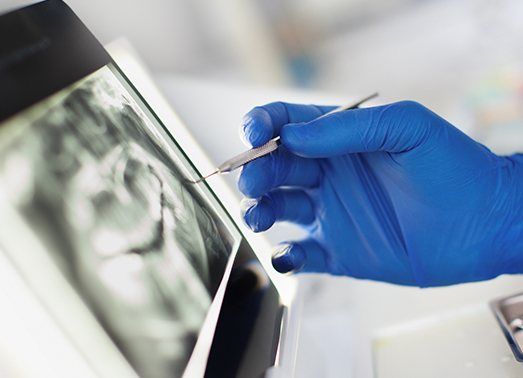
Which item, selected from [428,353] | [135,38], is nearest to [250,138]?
[135,38]

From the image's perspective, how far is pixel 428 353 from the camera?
1.08 m

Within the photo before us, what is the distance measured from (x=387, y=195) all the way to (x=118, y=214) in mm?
624

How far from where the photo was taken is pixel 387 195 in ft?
3.50

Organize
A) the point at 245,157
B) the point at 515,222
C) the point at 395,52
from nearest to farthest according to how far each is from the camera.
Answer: the point at 245,157 < the point at 515,222 < the point at 395,52

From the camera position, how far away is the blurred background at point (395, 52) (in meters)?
1.39

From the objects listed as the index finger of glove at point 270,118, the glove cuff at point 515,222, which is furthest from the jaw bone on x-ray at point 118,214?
the glove cuff at point 515,222

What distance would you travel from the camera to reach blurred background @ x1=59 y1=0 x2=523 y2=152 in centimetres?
139

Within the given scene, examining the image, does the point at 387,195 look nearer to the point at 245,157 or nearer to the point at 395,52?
the point at 245,157

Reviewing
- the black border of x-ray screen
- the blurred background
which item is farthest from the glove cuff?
the black border of x-ray screen

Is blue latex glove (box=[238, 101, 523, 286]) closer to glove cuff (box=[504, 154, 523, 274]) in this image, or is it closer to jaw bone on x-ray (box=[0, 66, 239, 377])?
glove cuff (box=[504, 154, 523, 274])

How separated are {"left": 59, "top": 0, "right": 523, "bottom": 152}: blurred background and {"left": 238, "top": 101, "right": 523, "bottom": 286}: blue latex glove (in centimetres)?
40

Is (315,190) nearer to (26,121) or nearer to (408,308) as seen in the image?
(408,308)

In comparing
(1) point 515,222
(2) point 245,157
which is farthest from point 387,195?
(2) point 245,157

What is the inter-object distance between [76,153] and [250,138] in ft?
1.07
